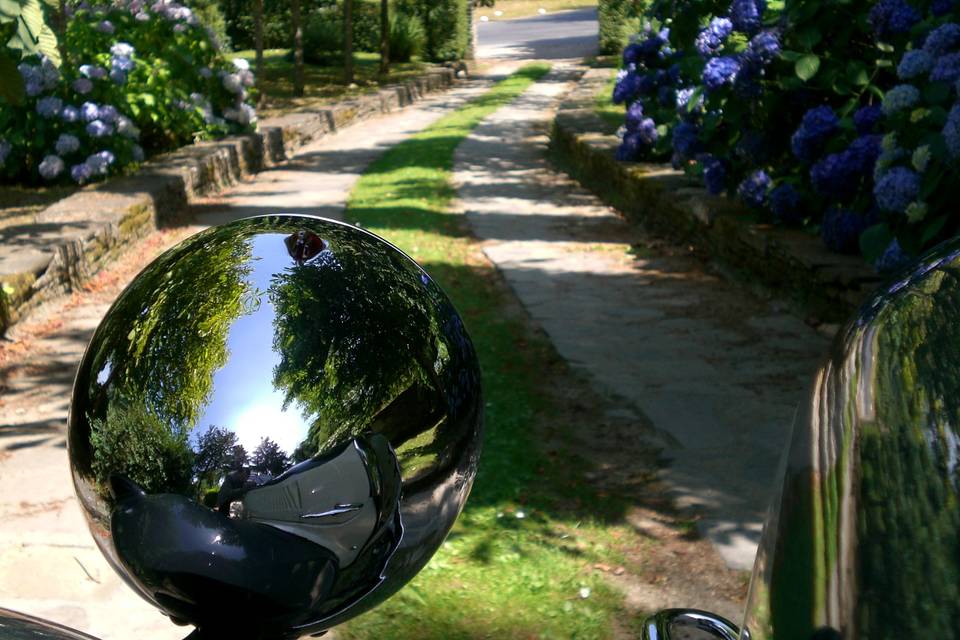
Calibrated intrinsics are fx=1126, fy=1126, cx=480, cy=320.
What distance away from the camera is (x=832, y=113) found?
5.91 metres

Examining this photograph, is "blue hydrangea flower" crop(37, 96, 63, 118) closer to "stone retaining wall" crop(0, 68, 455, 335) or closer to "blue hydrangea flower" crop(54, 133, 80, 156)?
"blue hydrangea flower" crop(54, 133, 80, 156)

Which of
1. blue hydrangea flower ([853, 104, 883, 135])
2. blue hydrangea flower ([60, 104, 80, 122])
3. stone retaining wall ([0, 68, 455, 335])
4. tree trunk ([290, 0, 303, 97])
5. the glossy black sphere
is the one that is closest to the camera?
the glossy black sphere

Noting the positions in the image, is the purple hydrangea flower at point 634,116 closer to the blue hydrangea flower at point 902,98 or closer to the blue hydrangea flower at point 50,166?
the blue hydrangea flower at point 902,98

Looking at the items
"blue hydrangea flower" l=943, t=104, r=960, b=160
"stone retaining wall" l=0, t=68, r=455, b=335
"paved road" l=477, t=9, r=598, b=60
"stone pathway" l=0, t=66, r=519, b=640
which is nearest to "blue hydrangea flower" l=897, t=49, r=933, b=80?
"blue hydrangea flower" l=943, t=104, r=960, b=160

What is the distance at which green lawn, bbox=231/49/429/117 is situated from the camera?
17.9 metres

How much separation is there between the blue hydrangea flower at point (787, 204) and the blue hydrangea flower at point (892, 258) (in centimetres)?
151

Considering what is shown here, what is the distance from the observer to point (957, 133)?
4180mm

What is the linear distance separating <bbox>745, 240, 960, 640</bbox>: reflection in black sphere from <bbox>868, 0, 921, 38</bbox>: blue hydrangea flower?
4769 millimetres

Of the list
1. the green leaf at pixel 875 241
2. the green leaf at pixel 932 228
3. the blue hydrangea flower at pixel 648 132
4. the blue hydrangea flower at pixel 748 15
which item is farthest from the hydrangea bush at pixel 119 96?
the green leaf at pixel 932 228

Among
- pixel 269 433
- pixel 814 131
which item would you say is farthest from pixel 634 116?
pixel 269 433

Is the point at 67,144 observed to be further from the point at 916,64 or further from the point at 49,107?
the point at 916,64

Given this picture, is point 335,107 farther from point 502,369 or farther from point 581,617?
point 581,617

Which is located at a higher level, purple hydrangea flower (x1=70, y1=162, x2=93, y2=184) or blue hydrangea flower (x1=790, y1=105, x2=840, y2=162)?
blue hydrangea flower (x1=790, y1=105, x2=840, y2=162)

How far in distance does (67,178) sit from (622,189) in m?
4.83
